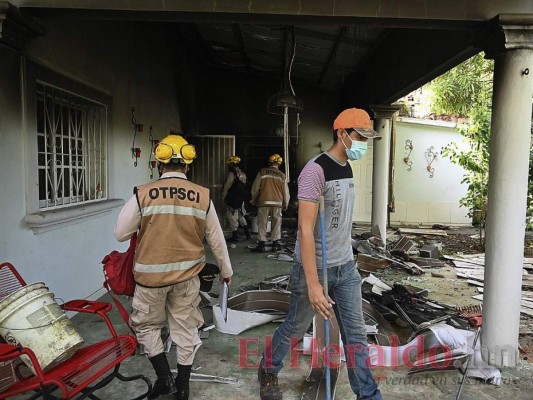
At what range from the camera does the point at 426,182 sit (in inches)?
483

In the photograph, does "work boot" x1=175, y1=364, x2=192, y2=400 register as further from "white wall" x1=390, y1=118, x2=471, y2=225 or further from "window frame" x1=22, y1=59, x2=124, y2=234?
"white wall" x1=390, y1=118, x2=471, y2=225

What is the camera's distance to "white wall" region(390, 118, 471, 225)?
1220 cm

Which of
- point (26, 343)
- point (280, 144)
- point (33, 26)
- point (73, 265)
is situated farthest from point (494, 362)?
point (280, 144)

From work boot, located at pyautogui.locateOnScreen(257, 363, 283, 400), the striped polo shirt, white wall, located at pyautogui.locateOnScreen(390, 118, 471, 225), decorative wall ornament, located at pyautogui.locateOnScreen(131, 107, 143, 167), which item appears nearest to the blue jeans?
the striped polo shirt

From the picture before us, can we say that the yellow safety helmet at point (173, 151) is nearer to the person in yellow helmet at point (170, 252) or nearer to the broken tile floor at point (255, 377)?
the person in yellow helmet at point (170, 252)

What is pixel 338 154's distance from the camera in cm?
265

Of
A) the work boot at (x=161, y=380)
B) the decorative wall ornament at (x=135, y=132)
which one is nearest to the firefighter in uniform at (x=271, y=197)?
the decorative wall ornament at (x=135, y=132)

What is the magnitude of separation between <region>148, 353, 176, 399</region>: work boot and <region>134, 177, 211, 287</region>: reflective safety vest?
0.55 meters

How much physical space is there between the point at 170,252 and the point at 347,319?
1.21 m

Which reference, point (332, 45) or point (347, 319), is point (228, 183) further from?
point (347, 319)

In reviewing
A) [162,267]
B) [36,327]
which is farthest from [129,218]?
[36,327]

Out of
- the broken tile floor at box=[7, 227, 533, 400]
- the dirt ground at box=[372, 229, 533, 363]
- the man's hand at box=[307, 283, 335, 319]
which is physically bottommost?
the dirt ground at box=[372, 229, 533, 363]

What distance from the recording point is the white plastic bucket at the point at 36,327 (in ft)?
7.52

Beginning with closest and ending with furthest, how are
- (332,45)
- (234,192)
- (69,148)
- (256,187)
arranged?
(69,148) < (332,45) < (256,187) < (234,192)
